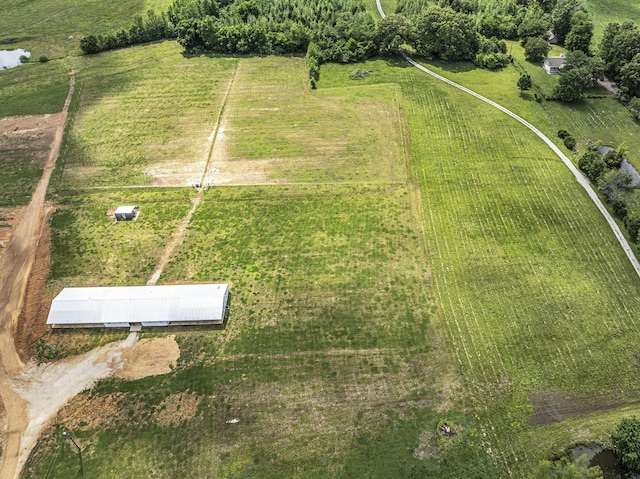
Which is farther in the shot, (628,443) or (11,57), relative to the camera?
(11,57)

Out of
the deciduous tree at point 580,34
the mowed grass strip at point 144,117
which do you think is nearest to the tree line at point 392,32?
the deciduous tree at point 580,34

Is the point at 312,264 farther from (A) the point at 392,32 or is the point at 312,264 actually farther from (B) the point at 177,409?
(A) the point at 392,32

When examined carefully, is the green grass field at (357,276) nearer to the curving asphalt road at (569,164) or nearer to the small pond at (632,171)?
the curving asphalt road at (569,164)

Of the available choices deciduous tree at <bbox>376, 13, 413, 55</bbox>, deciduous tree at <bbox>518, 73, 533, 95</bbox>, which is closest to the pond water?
deciduous tree at <bbox>376, 13, 413, 55</bbox>

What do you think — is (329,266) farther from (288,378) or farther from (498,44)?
(498,44)

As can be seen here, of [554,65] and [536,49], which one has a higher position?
[536,49]

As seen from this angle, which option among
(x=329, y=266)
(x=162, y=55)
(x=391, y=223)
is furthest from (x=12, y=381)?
(x=162, y=55)

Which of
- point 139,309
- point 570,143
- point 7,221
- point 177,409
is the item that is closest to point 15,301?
point 7,221

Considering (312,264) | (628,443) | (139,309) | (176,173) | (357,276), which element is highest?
(176,173)
